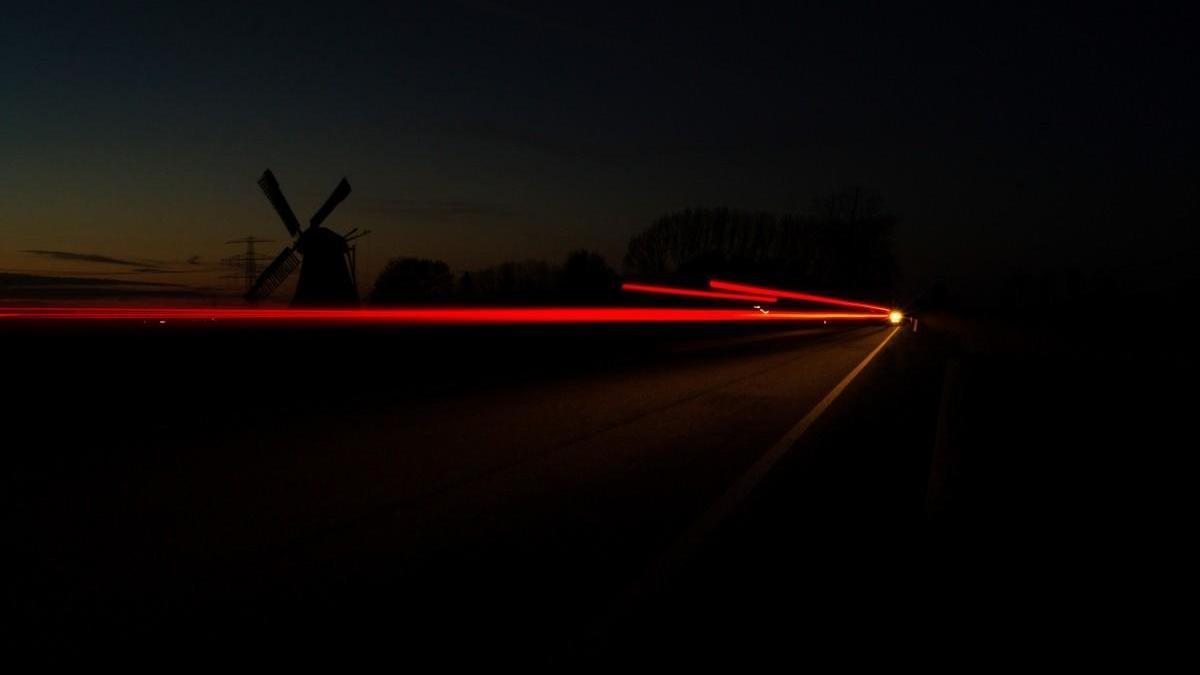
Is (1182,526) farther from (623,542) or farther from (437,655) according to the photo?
(437,655)

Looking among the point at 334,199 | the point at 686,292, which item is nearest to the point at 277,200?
the point at 334,199

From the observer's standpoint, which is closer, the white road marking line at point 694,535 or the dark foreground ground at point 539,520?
the dark foreground ground at point 539,520

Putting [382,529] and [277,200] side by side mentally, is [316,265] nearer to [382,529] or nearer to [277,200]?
[277,200]

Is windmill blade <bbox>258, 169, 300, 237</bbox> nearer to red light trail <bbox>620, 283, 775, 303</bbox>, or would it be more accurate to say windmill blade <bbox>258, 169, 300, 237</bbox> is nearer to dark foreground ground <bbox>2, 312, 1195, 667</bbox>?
red light trail <bbox>620, 283, 775, 303</bbox>

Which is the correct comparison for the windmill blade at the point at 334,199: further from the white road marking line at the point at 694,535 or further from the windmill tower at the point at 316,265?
the white road marking line at the point at 694,535

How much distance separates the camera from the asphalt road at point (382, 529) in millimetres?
4656

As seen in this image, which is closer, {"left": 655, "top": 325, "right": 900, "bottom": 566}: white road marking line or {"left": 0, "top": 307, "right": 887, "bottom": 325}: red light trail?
{"left": 655, "top": 325, "right": 900, "bottom": 566}: white road marking line

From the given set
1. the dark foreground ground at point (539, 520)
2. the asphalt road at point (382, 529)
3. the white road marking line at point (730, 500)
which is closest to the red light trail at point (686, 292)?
the dark foreground ground at point (539, 520)

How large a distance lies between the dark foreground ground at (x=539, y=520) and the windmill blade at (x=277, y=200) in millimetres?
40439

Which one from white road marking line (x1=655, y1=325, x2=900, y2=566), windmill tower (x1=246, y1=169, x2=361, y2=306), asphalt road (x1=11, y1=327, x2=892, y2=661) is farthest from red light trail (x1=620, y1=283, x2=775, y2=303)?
asphalt road (x1=11, y1=327, x2=892, y2=661)

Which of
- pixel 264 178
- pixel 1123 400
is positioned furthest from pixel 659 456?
pixel 264 178

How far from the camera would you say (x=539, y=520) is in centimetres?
671

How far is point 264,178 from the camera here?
56.0 meters

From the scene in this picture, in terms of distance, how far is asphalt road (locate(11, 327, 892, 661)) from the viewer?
4656 millimetres
